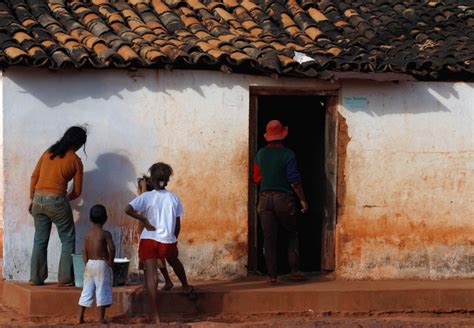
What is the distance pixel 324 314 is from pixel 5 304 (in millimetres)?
3306

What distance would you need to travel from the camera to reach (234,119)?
39.6ft

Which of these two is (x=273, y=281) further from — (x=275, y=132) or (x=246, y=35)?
(x=246, y=35)

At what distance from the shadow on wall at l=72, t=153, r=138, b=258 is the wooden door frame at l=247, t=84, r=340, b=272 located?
1405 mm

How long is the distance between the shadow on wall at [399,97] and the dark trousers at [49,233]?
335 centimetres

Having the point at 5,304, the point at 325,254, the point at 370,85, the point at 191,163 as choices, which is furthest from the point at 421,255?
the point at 5,304

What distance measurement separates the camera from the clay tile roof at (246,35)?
38.0 ft

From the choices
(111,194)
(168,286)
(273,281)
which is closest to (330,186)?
(273,281)

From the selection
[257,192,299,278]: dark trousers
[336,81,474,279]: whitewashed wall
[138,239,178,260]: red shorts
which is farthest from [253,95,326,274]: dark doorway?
[138,239,178,260]: red shorts

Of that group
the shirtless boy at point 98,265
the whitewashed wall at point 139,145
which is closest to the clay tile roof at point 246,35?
the whitewashed wall at point 139,145

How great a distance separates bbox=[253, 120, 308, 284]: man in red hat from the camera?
1176 centimetres

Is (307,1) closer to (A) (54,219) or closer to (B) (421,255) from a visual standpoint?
(B) (421,255)

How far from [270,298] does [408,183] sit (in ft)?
7.33

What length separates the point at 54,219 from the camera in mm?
11195

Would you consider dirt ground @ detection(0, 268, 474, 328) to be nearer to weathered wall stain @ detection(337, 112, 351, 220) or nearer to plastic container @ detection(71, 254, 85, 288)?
plastic container @ detection(71, 254, 85, 288)
